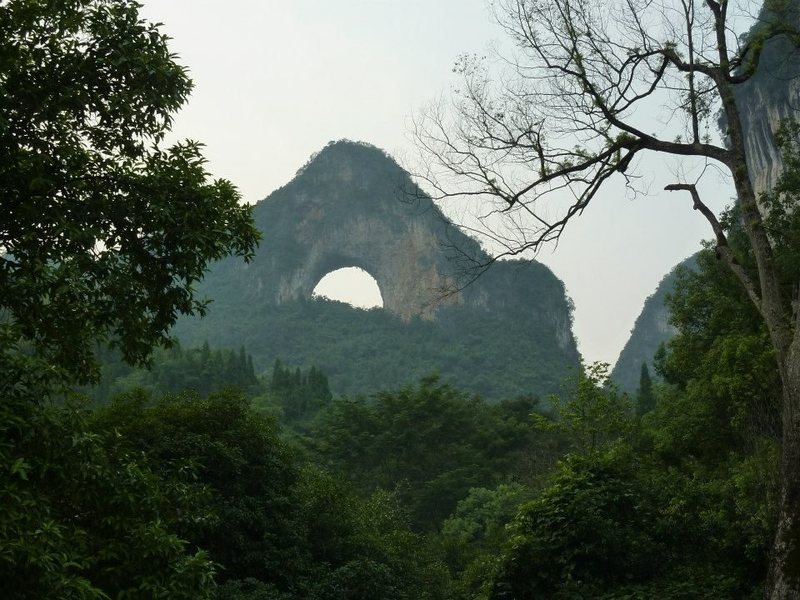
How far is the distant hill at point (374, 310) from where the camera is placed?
88.1 metres

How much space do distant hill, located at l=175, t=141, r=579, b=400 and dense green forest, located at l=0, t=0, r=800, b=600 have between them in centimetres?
6222

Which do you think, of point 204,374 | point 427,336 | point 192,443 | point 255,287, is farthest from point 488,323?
point 192,443

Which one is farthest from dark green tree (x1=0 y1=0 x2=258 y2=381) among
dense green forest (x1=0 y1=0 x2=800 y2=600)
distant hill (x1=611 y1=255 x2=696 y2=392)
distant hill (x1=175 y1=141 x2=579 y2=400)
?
distant hill (x1=611 y1=255 x2=696 y2=392)

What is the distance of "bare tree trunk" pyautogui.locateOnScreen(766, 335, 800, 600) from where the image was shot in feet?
22.5

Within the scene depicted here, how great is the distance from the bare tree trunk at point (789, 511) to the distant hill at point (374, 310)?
235 ft

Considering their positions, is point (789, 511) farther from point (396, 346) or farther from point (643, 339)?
point (643, 339)

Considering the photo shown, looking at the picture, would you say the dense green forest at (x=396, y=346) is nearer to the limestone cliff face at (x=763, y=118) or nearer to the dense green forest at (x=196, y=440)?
the limestone cliff face at (x=763, y=118)

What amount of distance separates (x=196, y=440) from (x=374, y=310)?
87.4 m

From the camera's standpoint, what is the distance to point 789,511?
6934 millimetres

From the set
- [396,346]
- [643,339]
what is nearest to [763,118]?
[396,346]

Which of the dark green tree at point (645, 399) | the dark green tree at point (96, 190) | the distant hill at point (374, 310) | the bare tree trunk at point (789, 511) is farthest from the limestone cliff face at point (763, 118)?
the distant hill at point (374, 310)

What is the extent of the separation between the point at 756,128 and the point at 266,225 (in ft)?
272

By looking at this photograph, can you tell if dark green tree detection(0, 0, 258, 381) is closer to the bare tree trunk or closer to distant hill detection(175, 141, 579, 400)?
the bare tree trunk

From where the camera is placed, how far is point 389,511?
1928 centimetres
